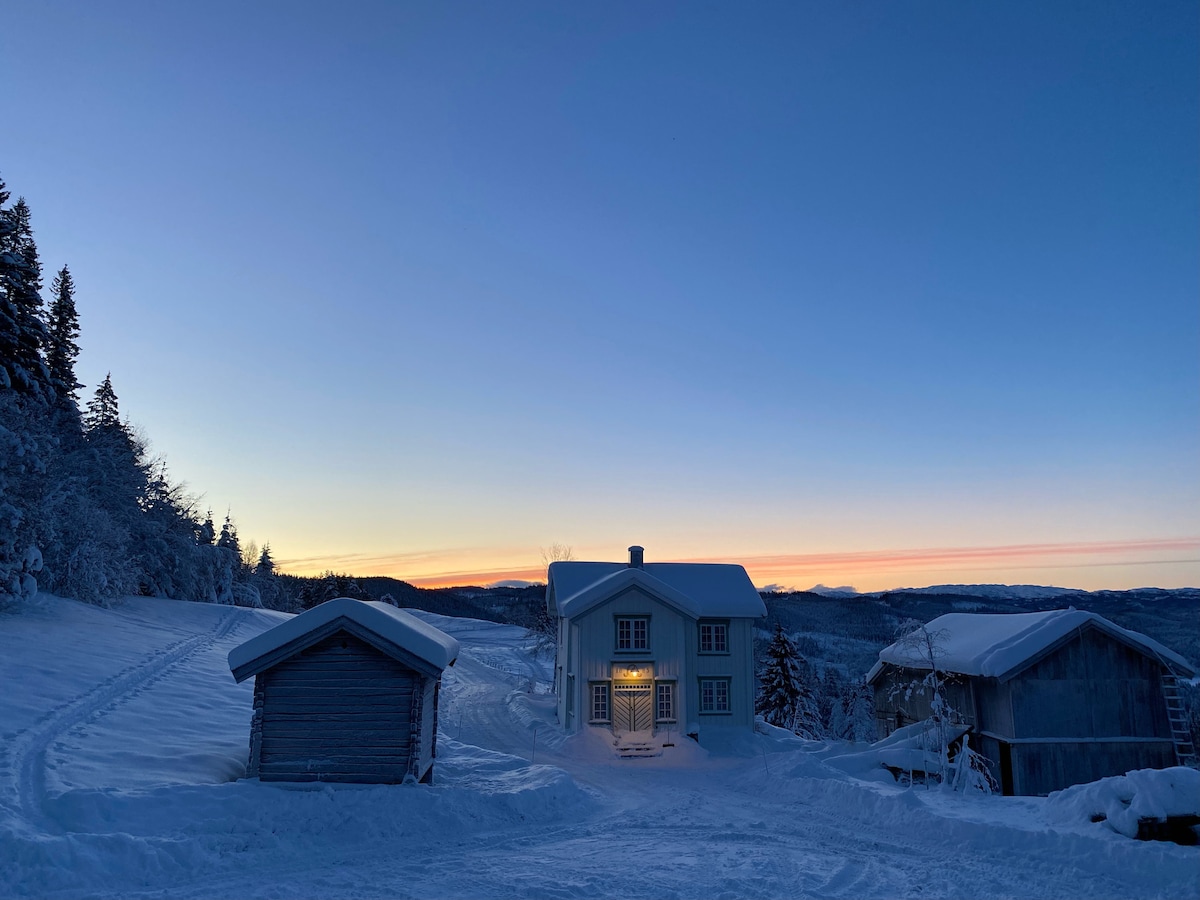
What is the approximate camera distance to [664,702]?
29766mm

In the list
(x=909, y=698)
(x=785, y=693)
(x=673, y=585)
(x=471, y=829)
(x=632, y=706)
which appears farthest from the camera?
(x=785, y=693)

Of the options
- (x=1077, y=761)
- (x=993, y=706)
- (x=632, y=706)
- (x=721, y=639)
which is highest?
(x=721, y=639)

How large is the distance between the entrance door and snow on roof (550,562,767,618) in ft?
11.5

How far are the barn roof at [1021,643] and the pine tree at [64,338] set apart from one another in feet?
156

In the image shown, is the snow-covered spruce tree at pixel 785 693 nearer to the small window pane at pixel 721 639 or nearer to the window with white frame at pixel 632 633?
the small window pane at pixel 721 639

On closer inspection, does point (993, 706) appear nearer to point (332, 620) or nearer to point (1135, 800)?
point (1135, 800)

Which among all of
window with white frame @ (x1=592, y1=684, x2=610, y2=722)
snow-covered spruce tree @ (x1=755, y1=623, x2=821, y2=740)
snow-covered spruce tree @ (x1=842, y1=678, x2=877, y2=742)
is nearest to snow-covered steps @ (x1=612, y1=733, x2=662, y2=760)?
window with white frame @ (x1=592, y1=684, x2=610, y2=722)

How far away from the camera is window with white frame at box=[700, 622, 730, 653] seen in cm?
3133

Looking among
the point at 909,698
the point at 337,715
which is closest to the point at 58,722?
the point at 337,715

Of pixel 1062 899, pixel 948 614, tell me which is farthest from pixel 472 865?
pixel 948 614

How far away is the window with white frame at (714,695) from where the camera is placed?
3066 centimetres

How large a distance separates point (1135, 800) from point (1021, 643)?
39.3ft

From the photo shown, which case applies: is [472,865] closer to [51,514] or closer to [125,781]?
[125,781]

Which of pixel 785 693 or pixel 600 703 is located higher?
pixel 600 703
